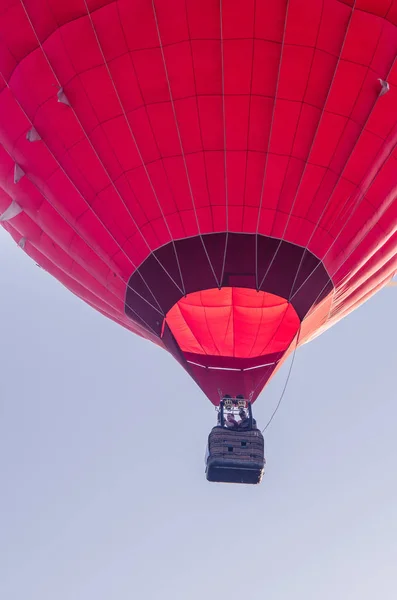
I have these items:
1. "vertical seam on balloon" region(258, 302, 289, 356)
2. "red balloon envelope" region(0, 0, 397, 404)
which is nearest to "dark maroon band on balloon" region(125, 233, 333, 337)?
"red balloon envelope" region(0, 0, 397, 404)

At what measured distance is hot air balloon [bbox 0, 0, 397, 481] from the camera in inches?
351

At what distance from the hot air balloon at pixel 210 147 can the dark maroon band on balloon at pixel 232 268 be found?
0.05 feet

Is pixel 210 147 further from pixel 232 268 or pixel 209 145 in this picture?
pixel 232 268

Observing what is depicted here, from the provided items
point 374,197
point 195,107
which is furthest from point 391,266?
point 195,107

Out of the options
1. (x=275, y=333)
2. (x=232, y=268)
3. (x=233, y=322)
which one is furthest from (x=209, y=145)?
(x=275, y=333)

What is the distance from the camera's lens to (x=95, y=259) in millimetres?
10461

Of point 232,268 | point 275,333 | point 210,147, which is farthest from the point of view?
point 275,333

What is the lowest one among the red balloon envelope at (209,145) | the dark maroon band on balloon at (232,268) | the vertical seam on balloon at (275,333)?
the vertical seam on balloon at (275,333)

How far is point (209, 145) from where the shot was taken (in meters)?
9.32

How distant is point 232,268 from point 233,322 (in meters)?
0.93

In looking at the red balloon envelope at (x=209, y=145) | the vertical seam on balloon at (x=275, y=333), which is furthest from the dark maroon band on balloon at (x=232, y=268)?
the vertical seam on balloon at (x=275, y=333)

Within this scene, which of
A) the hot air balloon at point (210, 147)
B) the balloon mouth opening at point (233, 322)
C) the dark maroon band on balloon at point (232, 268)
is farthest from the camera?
the balloon mouth opening at point (233, 322)

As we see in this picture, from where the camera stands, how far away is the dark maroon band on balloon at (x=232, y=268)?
9641mm

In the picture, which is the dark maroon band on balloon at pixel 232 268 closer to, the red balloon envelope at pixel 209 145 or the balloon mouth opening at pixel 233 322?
the red balloon envelope at pixel 209 145
